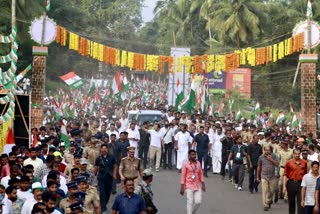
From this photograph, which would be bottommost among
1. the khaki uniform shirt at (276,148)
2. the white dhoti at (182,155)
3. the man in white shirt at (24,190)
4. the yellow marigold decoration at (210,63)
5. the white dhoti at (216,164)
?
the white dhoti at (216,164)

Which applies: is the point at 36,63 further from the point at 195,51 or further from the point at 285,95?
the point at 195,51

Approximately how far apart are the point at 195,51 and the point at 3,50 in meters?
36.0

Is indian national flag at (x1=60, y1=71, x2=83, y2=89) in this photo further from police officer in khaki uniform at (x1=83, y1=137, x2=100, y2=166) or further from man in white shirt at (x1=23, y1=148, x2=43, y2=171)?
man in white shirt at (x1=23, y1=148, x2=43, y2=171)

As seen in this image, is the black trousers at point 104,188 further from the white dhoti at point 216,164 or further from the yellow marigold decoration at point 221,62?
the yellow marigold decoration at point 221,62

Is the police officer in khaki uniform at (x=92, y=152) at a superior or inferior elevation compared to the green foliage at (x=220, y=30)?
inferior

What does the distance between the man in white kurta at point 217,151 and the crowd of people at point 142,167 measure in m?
0.03

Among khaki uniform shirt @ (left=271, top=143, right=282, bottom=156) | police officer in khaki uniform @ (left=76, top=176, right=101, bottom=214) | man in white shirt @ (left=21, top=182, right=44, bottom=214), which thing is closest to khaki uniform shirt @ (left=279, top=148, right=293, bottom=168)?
khaki uniform shirt @ (left=271, top=143, right=282, bottom=156)

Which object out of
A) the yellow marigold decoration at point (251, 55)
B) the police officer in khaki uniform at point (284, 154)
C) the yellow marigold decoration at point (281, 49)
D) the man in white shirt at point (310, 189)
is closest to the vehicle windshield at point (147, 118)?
the yellow marigold decoration at point (251, 55)

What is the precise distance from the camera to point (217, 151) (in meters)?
22.2

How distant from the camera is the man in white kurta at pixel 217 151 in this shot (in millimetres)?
22250

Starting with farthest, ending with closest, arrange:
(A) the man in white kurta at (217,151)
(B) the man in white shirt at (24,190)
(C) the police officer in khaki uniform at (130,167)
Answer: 1. (A) the man in white kurta at (217,151)
2. (C) the police officer in khaki uniform at (130,167)
3. (B) the man in white shirt at (24,190)

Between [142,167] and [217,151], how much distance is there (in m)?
7.49

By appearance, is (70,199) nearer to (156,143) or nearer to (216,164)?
(156,143)

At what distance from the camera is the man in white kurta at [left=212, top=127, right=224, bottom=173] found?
22250 millimetres
